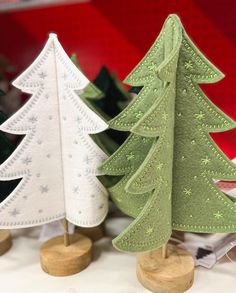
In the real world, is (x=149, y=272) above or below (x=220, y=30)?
below

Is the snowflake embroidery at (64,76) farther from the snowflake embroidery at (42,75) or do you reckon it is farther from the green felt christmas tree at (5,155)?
the green felt christmas tree at (5,155)

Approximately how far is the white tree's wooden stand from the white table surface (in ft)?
0.05

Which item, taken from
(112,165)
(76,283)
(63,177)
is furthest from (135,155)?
(76,283)

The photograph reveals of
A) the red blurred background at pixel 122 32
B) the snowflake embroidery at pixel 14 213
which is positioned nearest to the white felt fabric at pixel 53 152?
the snowflake embroidery at pixel 14 213

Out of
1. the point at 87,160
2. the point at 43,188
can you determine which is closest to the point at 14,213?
the point at 43,188

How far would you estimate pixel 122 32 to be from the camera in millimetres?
1105

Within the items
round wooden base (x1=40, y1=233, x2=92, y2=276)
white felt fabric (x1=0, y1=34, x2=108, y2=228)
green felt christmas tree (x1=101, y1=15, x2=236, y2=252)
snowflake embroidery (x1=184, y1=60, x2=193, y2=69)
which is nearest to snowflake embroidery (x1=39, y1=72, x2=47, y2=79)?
white felt fabric (x1=0, y1=34, x2=108, y2=228)

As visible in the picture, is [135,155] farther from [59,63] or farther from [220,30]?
[220,30]

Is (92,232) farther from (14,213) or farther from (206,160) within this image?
(206,160)

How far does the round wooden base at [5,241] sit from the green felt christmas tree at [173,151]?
33cm

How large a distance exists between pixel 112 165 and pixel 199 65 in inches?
9.5

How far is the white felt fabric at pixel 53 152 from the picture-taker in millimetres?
704

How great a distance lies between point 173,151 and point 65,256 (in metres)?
0.32

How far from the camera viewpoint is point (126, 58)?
112cm
